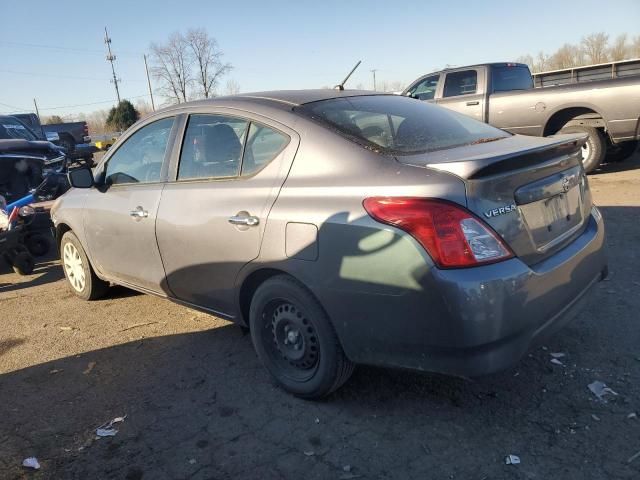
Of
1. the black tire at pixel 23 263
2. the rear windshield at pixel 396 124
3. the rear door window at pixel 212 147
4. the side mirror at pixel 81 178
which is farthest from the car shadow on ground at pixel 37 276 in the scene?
the rear windshield at pixel 396 124

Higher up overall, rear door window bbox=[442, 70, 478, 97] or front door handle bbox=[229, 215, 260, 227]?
rear door window bbox=[442, 70, 478, 97]

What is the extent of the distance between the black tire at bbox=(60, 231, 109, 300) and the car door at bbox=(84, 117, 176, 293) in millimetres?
286

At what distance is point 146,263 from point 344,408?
1.94 meters

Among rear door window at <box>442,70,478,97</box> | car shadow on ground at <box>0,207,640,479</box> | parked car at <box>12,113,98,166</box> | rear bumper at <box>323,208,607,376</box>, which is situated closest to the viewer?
rear bumper at <box>323,208,607,376</box>

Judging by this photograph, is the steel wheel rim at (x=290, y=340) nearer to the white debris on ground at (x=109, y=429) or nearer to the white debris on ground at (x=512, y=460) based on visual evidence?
the white debris on ground at (x=109, y=429)

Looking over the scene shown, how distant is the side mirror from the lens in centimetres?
446

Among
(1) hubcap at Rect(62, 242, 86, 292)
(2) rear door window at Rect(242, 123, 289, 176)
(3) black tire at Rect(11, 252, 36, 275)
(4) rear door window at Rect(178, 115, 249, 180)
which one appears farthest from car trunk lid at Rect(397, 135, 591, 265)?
(3) black tire at Rect(11, 252, 36, 275)

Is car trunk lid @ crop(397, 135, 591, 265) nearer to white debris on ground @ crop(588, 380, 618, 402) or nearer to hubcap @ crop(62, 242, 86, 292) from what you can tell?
white debris on ground @ crop(588, 380, 618, 402)

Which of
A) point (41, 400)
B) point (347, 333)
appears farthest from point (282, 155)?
point (41, 400)

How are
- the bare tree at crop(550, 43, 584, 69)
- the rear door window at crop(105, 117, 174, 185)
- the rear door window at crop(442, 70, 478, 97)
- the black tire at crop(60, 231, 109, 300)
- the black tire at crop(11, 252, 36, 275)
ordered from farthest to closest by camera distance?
the bare tree at crop(550, 43, 584, 69), the rear door window at crop(442, 70, 478, 97), the black tire at crop(11, 252, 36, 275), the black tire at crop(60, 231, 109, 300), the rear door window at crop(105, 117, 174, 185)

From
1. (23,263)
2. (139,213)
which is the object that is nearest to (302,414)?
(139,213)

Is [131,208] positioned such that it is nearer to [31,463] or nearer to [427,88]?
[31,463]

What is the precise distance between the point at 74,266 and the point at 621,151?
934 cm

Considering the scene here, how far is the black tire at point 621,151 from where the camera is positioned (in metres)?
9.49
